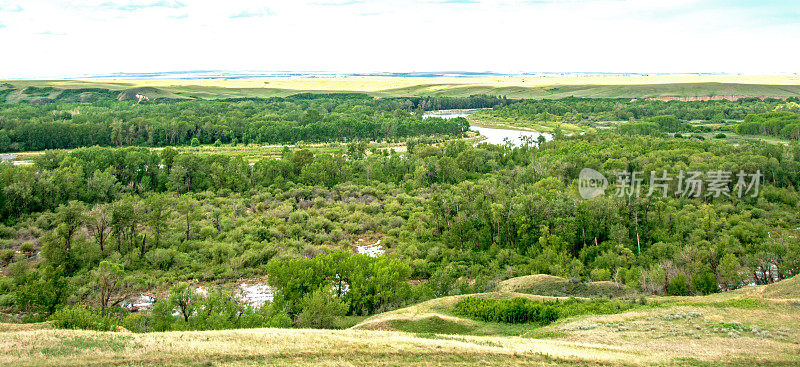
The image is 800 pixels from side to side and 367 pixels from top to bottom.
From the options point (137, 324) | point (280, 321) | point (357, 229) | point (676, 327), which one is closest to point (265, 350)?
point (280, 321)

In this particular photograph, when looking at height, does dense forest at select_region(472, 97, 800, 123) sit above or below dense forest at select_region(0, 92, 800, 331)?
above

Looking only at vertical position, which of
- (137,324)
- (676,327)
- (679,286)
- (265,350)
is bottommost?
(679,286)

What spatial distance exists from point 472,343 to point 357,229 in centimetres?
3642

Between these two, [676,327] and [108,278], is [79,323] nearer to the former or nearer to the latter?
[108,278]

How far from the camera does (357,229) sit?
58.2 meters

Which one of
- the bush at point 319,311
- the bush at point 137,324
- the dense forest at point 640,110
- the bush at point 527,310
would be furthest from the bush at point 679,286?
the dense forest at point 640,110

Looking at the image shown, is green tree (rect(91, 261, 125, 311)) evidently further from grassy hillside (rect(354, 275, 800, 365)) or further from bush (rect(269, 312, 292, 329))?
grassy hillside (rect(354, 275, 800, 365))

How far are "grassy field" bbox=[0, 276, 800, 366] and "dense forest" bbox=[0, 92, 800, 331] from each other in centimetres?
631

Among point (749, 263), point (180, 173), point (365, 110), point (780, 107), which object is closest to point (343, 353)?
point (749, 263)

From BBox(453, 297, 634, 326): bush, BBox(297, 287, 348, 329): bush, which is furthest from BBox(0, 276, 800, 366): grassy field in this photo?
BBox(297, 287, 348, 329): bush

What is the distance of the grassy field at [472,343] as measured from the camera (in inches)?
761

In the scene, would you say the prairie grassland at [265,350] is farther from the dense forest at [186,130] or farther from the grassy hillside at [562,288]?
the dense forest at [186,130]

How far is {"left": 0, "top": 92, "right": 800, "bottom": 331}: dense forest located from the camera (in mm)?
35188

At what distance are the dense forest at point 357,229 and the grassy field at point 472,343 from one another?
6.31 meters
